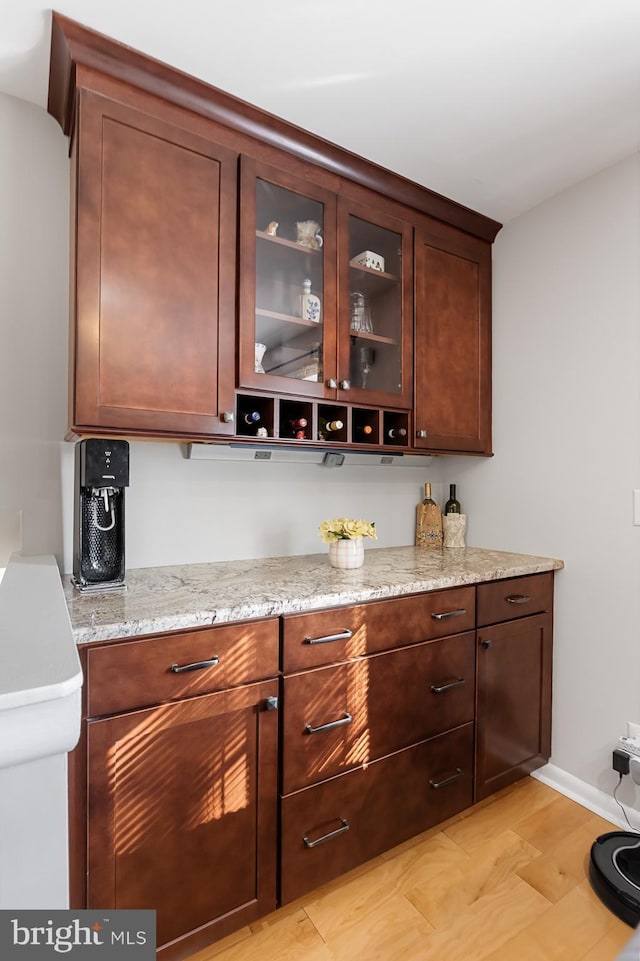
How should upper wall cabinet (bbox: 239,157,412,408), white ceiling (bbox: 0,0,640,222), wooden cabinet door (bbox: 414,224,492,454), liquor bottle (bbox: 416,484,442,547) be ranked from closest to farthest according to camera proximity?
white ceiling (bbox: 0,0,640,222) < upper wall cabinet (bbox: 239,157,412,408) < wooden cabinet door (bbox: 414,224,492,454) < liquor bottle (bbox: 416,484,442,547)

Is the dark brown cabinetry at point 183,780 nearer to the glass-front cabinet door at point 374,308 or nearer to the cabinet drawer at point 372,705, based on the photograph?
the cabinet drawer at point 372,705

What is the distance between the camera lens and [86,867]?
1.13 meters

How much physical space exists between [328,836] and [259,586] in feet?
2.47

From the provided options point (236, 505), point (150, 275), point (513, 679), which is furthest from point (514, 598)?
point (150, 275)

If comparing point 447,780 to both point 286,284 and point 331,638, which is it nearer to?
point 331,638

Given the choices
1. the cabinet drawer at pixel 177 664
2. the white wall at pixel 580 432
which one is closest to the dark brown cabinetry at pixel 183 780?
the cabinet drawer at pixel 177 664

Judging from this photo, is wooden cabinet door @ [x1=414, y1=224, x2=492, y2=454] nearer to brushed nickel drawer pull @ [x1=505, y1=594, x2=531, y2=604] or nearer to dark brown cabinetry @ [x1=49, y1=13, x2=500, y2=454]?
dark brown cabinetry @ [x1=49, y1=13, x2=500, y2=454]

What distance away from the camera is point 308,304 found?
1.80 m

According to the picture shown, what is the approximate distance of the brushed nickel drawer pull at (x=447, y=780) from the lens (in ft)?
5.68

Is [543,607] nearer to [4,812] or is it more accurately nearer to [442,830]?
[442,830]

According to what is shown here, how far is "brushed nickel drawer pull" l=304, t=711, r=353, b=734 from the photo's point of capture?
4.71ft

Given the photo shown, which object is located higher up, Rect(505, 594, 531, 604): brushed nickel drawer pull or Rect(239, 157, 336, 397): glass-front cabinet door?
Rect(239, 157, 336, 397): glass-front cabinet door

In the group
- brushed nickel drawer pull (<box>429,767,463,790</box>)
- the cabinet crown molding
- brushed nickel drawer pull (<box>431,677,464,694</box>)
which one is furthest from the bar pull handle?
the cabinet crown molding

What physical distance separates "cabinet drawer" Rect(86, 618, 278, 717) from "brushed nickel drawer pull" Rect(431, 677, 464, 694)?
0.67 m
